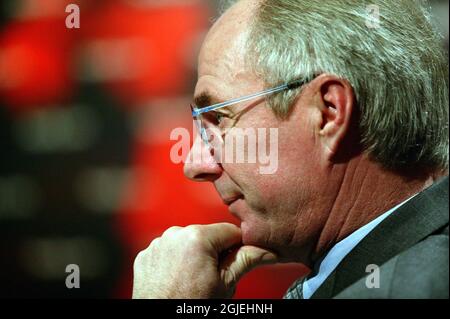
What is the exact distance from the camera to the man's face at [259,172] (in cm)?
144

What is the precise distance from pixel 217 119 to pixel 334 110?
0.28 metres

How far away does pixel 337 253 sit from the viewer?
4.83 ft

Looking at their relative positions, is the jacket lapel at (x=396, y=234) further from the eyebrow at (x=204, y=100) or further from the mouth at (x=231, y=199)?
the eyebrow at (x=204, y=100)

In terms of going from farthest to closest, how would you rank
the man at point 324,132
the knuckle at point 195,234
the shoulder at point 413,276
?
the knuckle at point 195,234, the man at point 324,132, the shoulder at point 413,276

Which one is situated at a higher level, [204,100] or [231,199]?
[204,100]

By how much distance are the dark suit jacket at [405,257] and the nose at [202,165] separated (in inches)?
14.0

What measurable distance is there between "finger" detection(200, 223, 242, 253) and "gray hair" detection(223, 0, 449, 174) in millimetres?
302

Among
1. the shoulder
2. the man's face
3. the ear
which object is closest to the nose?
the man's face

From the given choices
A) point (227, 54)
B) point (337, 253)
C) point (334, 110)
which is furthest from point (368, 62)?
point (337, 253)

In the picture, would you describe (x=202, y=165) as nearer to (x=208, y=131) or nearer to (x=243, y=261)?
(x=208, y=131)

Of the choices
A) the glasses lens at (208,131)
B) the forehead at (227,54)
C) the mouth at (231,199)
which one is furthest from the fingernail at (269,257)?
the forehead at (227,54)

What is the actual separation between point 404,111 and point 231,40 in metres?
0.40
